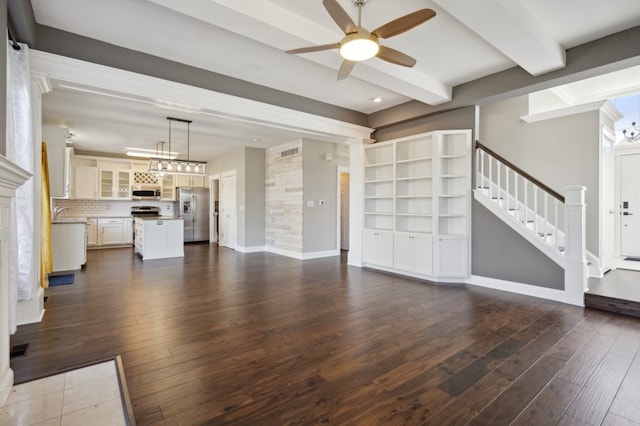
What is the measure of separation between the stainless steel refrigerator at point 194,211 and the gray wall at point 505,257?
26.3 feet

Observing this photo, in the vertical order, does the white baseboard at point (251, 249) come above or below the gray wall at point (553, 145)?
below

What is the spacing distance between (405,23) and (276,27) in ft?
3.80

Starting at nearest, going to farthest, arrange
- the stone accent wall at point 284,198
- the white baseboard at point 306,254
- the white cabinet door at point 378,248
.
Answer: the white cabinet door at point 378,248 → the white baseboard at point 306,254 → the stone accent wall at point 284,198

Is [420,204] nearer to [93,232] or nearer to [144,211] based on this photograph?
[144,211]

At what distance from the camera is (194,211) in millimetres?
9836

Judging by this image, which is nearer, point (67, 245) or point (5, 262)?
point (5, 262)

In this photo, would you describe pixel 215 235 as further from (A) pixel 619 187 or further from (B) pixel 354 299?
(A) pixel 619 187

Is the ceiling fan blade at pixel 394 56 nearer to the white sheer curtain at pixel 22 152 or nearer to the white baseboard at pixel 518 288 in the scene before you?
the white sheer curtain at pixel 22 152

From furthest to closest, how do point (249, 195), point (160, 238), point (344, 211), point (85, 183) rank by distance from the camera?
point (344, 211), point (85, 183), point (249, 195), point (160, 238)

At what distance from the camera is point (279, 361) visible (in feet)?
7.77

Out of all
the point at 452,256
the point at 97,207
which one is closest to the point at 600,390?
the point at 452,256

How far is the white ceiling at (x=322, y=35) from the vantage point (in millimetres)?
2738

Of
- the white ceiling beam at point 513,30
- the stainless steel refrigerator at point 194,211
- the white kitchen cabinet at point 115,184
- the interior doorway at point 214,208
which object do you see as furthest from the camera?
the interior doorway at point 214,208

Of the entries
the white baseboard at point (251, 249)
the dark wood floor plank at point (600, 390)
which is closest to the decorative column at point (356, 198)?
the white baseboard at point (251, 249)
